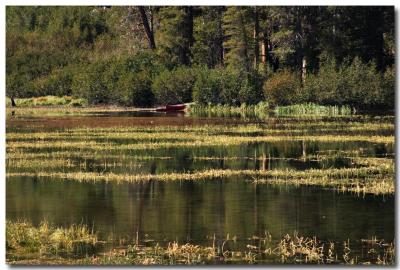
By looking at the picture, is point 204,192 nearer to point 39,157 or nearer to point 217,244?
point 217,244

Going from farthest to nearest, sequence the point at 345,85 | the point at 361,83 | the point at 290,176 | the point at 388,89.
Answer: the point at 345,85 < the point at 361,83 < the point at 388,89 < the point at 290,176

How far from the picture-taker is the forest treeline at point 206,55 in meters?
22.9

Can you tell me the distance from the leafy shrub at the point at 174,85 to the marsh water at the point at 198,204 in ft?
20.7

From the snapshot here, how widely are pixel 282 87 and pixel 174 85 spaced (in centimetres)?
489

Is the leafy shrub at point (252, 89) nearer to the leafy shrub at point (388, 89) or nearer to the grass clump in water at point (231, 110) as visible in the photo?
the grass clump in water at point (231, 110)

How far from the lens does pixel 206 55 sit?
94.0 ft

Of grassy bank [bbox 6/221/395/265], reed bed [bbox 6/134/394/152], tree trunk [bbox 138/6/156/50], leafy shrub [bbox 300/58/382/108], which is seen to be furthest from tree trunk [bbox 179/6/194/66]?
grassy bank [bbox 6/221/395/265]

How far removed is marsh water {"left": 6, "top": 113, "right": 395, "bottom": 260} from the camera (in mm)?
16219

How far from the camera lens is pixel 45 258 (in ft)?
48.7

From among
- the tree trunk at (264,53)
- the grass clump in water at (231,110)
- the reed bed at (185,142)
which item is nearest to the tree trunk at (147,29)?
the grass clump in water at (231,110)

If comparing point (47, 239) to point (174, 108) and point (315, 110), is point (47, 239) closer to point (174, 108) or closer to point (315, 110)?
point (315, 110)

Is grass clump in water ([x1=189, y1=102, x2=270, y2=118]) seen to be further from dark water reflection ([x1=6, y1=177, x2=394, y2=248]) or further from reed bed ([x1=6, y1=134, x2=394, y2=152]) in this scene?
dark water reflection ([x1=6, y1=177, x2=394, y2=248])

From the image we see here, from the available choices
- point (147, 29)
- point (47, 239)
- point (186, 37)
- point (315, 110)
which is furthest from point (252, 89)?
point (47, 239)

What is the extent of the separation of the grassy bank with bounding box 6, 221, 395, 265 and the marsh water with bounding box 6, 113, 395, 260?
1.10ft
